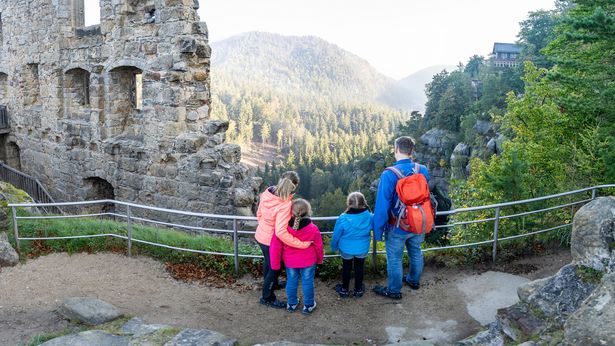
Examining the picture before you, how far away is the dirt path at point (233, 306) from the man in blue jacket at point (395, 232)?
0.19 metres

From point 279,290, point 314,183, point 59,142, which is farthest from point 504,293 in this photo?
point 314,183

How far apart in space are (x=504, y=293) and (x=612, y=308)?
290 cm

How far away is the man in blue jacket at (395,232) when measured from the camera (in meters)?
→ 5.80

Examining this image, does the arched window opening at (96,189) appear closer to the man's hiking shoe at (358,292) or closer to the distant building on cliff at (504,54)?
the man's hiking shoe at (358,292)

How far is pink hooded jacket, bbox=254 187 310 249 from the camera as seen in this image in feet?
19.0

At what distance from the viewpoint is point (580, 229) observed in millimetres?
4742

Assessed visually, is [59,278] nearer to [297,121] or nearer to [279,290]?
[279,290]

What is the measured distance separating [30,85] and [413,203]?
1526cm

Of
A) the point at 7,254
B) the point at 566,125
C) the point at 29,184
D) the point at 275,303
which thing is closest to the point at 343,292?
the point at 275,303

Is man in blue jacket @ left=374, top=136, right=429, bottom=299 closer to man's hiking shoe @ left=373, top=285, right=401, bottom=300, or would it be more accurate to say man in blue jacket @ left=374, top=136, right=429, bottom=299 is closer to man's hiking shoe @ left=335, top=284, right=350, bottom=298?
man's hiking shoe @ left=373, top=285, right=401, bottom=300

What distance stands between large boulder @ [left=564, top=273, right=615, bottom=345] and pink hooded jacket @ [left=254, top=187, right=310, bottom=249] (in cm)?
Answer: 287

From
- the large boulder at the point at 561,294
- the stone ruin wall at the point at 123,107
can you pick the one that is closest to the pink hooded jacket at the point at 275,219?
the large boulder at the point at 561,294

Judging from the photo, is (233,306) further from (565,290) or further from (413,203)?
(565,290)

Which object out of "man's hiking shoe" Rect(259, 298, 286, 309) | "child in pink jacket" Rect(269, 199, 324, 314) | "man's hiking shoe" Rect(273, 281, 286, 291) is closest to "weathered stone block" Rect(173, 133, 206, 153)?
"man's hiking shoe" Rect(273, 281, 286, 291)
